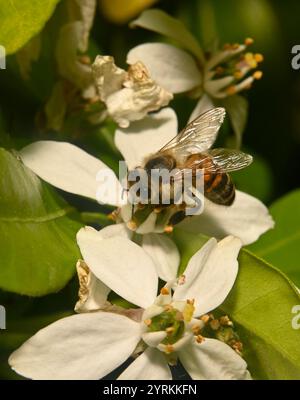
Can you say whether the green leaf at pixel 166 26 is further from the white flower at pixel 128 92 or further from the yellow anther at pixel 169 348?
the yellow anther at pixel 169 348

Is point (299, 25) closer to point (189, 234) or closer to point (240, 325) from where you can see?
point (189, 234)

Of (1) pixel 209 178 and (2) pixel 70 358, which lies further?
(1) pixel 209 178

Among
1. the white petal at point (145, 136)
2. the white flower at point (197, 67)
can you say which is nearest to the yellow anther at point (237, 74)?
the white flower at point (197, 67)

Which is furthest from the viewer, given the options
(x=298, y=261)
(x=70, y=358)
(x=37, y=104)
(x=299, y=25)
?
(x=299, y=25)

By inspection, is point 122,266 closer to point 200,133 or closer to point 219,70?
point 200,133

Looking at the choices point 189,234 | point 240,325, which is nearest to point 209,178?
point 189,234

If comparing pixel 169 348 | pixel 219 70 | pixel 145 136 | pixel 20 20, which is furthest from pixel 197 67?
pixel 169 348
